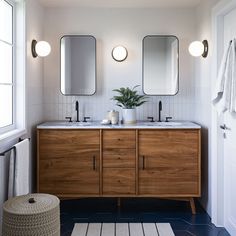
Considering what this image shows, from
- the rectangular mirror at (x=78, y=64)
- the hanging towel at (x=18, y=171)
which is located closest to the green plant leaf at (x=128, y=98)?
the rectangular mirror at (x=78, y=64)

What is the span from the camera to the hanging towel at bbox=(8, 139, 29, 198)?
275 centimetres

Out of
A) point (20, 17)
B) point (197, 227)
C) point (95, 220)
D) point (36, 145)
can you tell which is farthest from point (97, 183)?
point (20, 17)

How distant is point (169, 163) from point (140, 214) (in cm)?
60

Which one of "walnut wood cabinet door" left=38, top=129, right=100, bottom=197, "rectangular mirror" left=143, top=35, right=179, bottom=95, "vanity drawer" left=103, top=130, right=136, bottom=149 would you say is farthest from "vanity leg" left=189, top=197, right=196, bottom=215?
"rectangular mirror" left=143, top=35, right=179, bottom=95

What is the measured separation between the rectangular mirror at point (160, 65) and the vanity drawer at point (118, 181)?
40.5 inches

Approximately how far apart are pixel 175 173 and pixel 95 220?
0.93 meters

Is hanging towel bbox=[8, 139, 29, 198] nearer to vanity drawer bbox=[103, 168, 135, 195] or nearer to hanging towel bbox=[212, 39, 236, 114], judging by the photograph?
vanity drawer bbox=[103, 168, 135, 195]

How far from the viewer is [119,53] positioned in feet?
13.5

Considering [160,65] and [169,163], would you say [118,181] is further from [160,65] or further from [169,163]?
[160,65]

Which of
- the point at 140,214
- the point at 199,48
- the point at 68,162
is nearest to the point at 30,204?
the point at 68,162

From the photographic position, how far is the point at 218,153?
3342mm

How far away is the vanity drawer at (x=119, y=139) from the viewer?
365cm

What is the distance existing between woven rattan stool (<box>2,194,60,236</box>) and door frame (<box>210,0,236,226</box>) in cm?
160

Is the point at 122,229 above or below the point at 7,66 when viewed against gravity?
below
